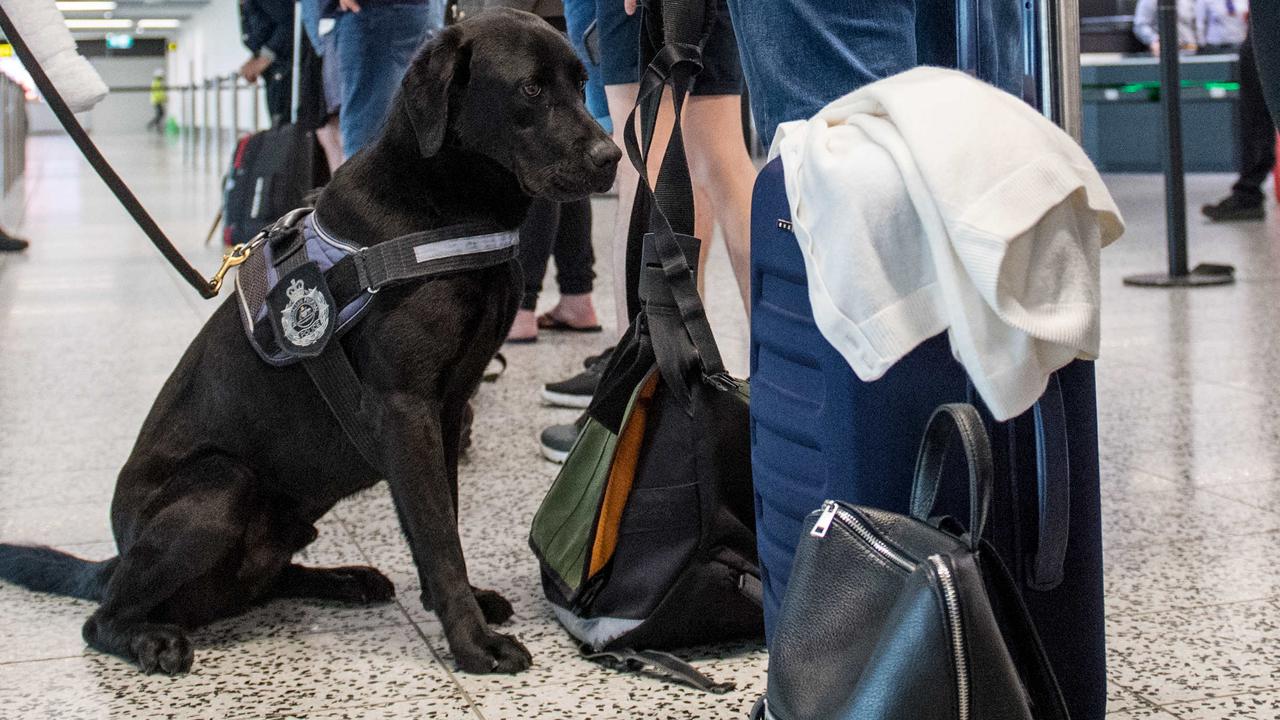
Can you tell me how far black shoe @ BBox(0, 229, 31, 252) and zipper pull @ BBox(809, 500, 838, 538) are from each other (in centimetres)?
669

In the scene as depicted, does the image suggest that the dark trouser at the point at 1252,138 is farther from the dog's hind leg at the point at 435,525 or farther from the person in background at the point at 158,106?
the person in background at the point at 158,106

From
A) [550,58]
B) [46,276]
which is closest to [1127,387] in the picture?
[550,58]

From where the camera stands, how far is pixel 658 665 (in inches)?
63.9

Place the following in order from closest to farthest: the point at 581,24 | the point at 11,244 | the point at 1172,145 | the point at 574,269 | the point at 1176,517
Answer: the point at 1176,517
the point at 581,24
the point at 574,269
the point at 1172,145
the point at 11,244

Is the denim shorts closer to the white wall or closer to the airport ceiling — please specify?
the white wall

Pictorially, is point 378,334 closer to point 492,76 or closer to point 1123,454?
point 492,76

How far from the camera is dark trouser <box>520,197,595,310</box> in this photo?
3730mm

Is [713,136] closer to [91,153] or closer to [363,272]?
[363,272]

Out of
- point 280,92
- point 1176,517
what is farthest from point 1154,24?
point 1176,517

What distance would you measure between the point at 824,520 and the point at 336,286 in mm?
882

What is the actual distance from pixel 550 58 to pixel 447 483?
1.99 ft

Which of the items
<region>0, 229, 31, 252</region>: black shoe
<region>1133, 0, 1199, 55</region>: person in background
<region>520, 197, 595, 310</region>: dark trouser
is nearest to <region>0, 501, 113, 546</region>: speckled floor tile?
<region>520, 197, 595, 310</region>: dark trouser

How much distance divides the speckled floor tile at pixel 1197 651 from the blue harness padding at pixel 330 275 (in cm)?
98

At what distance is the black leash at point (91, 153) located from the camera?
6.03 ft
